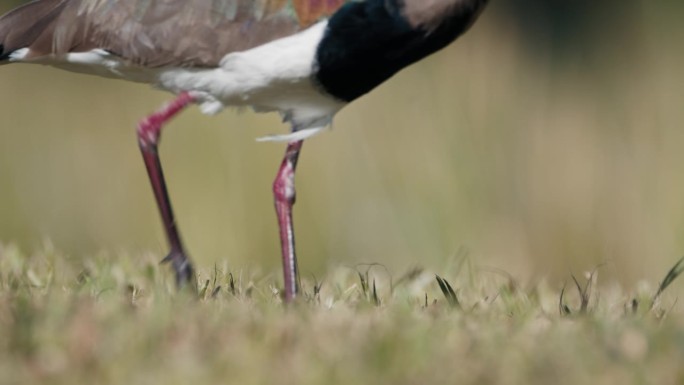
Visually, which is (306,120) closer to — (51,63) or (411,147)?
(51,63)

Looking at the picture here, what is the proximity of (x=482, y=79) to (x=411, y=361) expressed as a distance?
14.9 ft

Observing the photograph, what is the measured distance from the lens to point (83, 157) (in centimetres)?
811

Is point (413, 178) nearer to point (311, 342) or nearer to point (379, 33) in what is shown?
point (379, 33)

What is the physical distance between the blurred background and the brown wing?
2.35 m

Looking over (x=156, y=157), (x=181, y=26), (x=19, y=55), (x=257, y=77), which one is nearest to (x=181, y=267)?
(x=156, y=157)

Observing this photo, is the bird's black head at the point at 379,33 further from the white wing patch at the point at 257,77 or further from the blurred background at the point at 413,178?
the blurred background at the point at 413,178

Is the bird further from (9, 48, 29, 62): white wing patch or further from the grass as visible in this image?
the grass

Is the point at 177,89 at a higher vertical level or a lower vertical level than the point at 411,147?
higher

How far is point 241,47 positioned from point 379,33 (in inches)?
19.6

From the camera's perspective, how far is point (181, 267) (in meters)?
5.01

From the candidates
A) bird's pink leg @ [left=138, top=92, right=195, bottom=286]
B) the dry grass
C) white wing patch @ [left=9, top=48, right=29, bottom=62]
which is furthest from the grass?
the dry grass

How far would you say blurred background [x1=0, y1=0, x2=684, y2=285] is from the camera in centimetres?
750

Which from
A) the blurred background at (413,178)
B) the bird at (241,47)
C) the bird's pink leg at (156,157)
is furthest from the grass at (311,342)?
the blurred background at (413,178)

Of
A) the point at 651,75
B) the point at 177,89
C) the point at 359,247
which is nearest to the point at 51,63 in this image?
the point at 177,89
